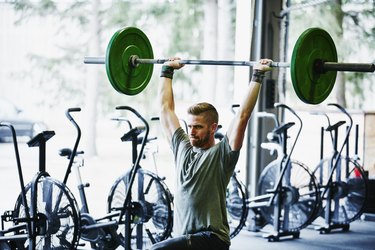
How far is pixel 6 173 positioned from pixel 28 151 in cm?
45

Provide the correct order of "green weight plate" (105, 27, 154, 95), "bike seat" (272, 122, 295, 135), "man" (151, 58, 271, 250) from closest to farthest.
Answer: "man" (151, 58, 271, 250)
"green weight plate" (105, 27, 154, 95)
"bike seat" (272, 122, 295, 135)

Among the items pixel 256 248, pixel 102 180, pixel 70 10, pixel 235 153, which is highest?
pixel 70 10

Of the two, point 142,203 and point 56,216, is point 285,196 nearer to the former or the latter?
point 142,203

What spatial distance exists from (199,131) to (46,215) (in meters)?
1.54

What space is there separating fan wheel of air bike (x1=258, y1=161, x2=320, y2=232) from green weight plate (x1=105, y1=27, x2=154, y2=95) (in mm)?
2428

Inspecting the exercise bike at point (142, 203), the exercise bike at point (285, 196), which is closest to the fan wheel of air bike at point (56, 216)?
the exercise bike at point (142, 203)

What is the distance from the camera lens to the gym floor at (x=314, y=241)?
555cm

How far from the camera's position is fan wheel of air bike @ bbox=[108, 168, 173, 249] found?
187 inches

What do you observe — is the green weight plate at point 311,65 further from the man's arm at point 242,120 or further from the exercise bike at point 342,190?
the exercise bike at point 342,190

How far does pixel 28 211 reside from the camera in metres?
4.06

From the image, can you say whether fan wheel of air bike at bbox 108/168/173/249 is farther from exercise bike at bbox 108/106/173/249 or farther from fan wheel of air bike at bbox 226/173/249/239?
fan wheel of air bike at bbox 226/173/249/239

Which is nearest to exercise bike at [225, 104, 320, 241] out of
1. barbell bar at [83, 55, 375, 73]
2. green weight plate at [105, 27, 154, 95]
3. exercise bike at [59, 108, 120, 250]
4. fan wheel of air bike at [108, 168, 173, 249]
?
fan wheel of air bike at [108, 168, 173, 249]

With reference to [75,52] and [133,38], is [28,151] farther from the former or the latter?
[133,38]

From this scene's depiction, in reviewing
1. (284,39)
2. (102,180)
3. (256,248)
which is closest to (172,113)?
(256,248)
